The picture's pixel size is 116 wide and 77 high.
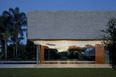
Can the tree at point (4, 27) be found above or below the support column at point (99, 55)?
above

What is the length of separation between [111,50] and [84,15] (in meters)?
10.3

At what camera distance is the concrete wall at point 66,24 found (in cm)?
1641

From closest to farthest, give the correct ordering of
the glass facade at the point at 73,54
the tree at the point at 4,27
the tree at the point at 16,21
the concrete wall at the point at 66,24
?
1. the concrete wall at the point at 66,24
2. the glass facade at the point at 73,54
3. the tree at the point at 4,27
4. the tree at the point at 16,21

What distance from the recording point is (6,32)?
34469 mm

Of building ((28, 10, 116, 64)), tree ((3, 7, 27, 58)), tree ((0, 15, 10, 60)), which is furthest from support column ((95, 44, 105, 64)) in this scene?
tree ((0, 15, 10, 60))

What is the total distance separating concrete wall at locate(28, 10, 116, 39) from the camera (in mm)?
16406

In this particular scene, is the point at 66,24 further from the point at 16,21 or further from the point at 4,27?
the point at 16,21

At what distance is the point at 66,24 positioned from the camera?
16422 millimetres
